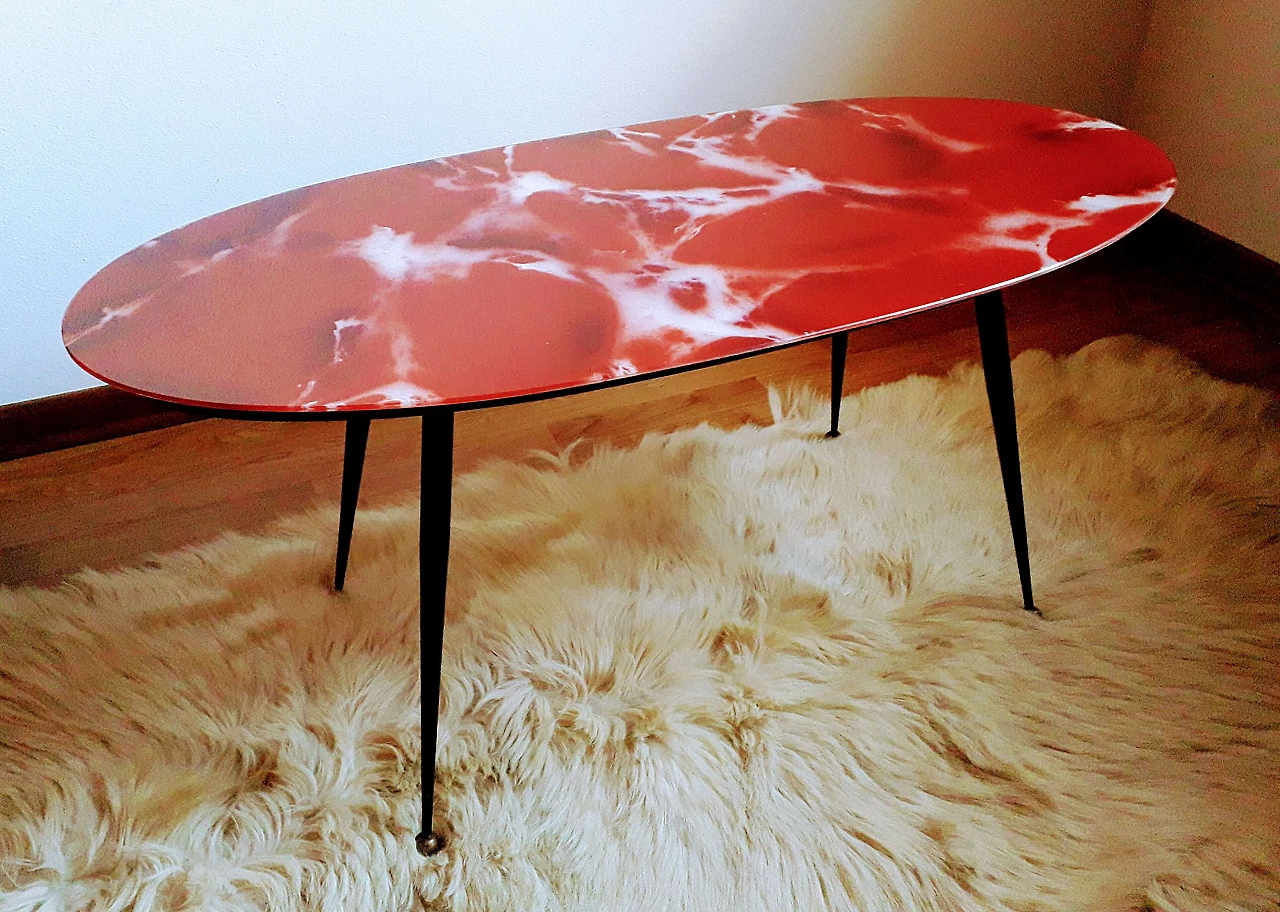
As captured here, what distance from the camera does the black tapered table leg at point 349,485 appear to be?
3.54 ft

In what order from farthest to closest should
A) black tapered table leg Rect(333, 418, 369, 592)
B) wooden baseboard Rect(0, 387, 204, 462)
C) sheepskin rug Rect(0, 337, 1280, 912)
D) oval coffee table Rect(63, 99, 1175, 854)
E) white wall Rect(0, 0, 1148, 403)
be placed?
wooden baseboard Rect(0, 387, 204, 462) < white wall Rect(0, 0, 1148, 403) < black tapered table leg Rect(333, 418, 369, 592) < sheepskin rug Rect(0, 337, 1280, 912) < oval coffee table Rect(63, 99, 1175, 854)

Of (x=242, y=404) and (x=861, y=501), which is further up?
(x=242, y=404)

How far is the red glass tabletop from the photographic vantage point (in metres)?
0.78

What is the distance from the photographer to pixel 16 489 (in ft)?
4.80

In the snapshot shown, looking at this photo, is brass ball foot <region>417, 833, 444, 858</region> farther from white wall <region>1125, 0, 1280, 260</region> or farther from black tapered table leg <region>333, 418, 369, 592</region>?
A: white wall <region>1125, 0, 1280, 260</region>

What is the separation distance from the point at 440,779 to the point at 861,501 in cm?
67

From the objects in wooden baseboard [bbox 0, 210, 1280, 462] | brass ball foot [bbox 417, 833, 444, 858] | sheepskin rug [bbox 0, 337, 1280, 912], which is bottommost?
brass ball foot [bbox 417, 833, 444, 858]

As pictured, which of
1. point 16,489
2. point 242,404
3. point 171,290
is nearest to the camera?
point 242,404

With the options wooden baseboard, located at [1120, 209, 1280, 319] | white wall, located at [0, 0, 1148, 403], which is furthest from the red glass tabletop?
wooden baseboard, located at [1120, 209, 1280, 319]

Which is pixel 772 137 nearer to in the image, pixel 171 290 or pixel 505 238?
pixel 505 238

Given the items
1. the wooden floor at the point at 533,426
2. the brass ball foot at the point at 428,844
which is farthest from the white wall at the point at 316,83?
the brass ball foot at the point at 428,844

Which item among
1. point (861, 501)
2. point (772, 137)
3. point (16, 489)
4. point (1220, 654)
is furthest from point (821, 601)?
point (16, 489)

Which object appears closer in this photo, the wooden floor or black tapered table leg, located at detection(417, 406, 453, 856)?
black tapered table leg, located at detection(417, 406, 453, 856)

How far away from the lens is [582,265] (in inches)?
35.8
